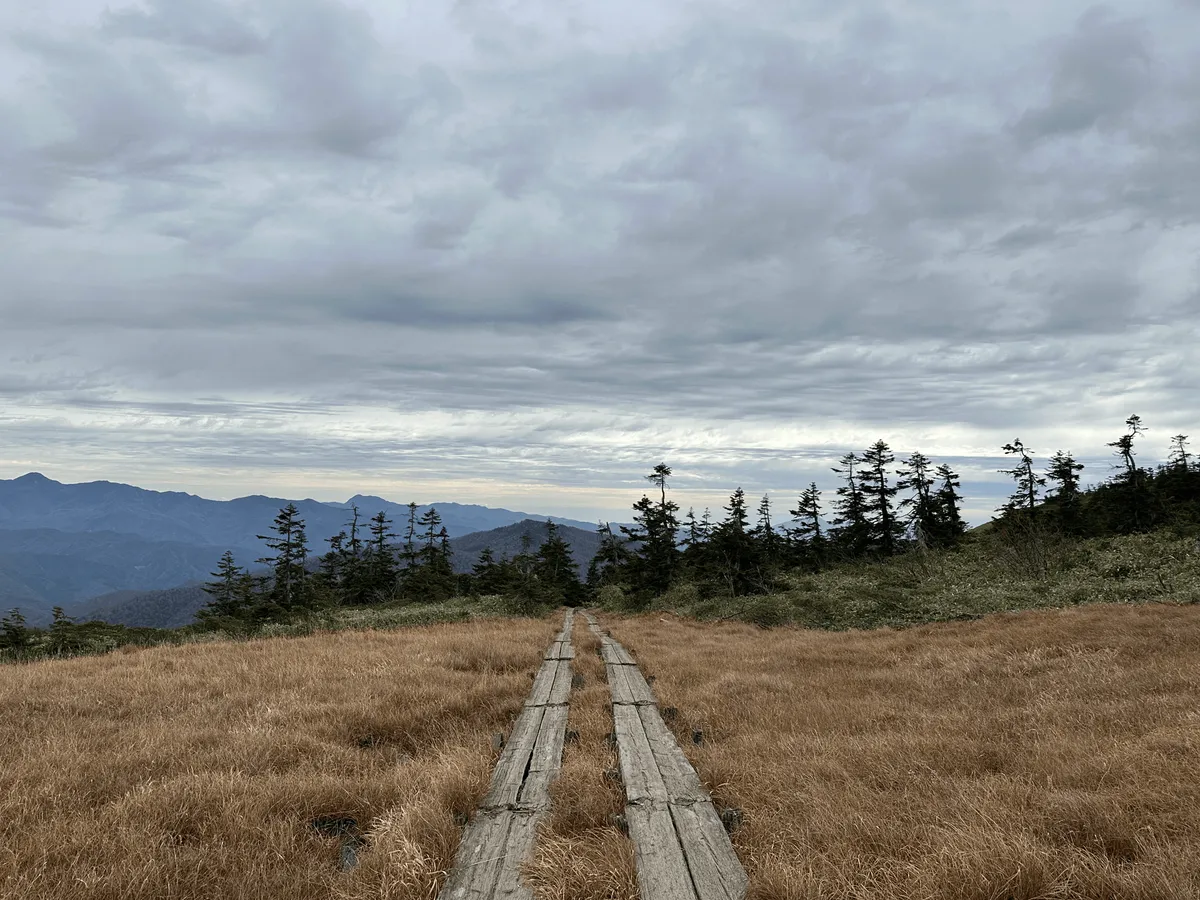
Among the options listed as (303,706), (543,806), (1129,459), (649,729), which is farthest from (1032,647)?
Result: (1129,459)

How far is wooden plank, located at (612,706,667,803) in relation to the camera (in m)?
5.55

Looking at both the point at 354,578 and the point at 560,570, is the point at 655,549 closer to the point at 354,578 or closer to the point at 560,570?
the point at 560,570

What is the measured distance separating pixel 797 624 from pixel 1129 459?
4813cm

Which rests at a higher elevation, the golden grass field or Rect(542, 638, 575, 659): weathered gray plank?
the golden grass field

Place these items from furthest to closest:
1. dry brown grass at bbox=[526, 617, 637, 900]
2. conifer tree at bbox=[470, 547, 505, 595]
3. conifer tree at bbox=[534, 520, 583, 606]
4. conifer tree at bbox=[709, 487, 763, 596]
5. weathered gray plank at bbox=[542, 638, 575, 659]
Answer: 1. conifer tree at bbox=[534, 520, 583, 606]
2. conifer tree at bbox=[470, 547, 505, 595]
3. conifer tree at bbox=[709, 487, 763, 596]
4. weathered gray plank at bbox=[542, 638, 575, 659]
5. dry brown grass at bbox=[526, 617, 637, 900]

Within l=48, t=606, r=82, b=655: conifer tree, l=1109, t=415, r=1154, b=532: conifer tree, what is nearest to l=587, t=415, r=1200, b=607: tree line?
l=1109, t=415, r=1154, b=532: conifer tree

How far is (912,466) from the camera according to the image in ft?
203

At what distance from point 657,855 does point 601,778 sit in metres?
1.54

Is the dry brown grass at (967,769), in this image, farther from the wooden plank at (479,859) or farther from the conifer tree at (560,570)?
the conifer tree at (560,570)

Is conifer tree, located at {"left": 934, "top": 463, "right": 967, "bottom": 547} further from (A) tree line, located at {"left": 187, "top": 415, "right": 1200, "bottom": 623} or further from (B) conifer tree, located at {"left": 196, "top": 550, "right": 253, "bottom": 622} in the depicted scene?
(B) conifer tree, located at {"left": 196, "top": 550, "right": 253, "bottom": 622}

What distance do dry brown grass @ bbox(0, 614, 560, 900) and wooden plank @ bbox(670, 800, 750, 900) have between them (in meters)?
1.71

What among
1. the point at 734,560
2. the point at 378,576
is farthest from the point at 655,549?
the point at 378,576

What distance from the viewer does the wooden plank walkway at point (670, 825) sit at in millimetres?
4023

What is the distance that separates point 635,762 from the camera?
21.2 ft
